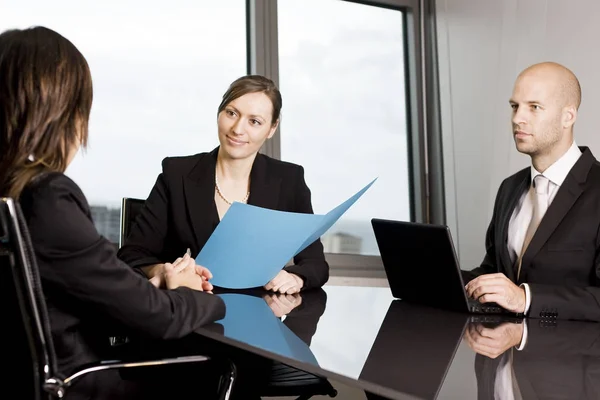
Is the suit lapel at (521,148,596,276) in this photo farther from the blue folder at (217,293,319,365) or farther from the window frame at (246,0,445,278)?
the window frame at (246,0,445,278)

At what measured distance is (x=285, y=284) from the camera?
2805mm

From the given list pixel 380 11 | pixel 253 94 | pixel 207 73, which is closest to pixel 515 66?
pixel 380 11

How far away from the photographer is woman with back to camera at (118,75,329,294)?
3117 millimetres

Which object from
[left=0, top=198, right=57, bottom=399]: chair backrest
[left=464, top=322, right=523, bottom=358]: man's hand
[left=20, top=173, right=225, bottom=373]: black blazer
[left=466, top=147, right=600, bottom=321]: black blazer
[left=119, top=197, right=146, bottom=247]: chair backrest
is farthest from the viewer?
[left=119, top=197, right=146, bottom=247]: chair backrest

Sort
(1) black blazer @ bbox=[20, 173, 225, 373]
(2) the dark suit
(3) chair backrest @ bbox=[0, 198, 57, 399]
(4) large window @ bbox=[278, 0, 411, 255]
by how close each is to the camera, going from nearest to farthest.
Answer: (2) the dark suit < (3) chair backrest @ bbox=[0, 198, 57, 399] < (1) black blazer @ bbox=[20, 173, 225, 373] < (4) large window @ bbox=[278, 0, 411, 255]

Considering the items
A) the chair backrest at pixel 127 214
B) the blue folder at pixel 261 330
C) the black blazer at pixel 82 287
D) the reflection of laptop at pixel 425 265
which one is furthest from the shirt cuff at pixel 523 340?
the chair backrest at pixel 127 214

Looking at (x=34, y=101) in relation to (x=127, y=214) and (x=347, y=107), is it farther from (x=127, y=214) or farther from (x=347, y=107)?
(x=347, y=107)

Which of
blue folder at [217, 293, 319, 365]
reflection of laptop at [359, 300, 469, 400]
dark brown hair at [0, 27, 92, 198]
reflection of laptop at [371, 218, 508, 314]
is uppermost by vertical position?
dark brown hair at [0, 27, 92, 198]

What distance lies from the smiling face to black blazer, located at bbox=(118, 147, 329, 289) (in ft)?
0.33

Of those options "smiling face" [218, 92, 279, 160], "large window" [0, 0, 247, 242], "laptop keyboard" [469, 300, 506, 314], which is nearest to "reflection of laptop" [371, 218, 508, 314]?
"laptop keyboard" [469, 300, 506, 314]

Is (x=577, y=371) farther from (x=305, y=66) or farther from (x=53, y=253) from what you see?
(x=305, y=66)

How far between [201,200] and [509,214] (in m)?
1.14

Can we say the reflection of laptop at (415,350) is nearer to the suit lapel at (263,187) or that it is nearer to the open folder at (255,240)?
the open folder at (255,240)

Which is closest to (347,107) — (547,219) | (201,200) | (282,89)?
(282,89)
